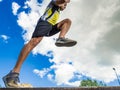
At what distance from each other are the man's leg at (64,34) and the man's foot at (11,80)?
4.08 feet

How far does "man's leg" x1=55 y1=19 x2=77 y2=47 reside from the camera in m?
6.82

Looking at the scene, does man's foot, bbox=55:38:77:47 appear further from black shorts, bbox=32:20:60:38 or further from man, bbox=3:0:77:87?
black shorts, bbox=32:20:60:38

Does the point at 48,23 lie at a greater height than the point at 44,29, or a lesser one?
greater

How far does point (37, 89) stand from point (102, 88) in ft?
4.06

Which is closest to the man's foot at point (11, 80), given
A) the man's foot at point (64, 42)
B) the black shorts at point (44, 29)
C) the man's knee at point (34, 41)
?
the man's knee at point (34, 41)

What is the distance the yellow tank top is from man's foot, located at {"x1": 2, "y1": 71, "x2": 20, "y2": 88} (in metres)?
1.51

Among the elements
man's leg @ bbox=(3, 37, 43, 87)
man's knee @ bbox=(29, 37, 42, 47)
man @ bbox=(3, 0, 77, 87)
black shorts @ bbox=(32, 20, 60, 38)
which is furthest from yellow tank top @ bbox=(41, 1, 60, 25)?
man's leg @ bbox=(3, 37, 43, 87)

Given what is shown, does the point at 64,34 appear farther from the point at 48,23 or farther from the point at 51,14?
the point at 51,14

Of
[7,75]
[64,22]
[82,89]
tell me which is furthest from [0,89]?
[64,22]

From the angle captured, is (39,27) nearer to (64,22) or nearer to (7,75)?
(64,22)

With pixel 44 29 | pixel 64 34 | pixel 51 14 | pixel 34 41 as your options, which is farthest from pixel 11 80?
pixel 51 14

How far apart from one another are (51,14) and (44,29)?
0.47 meters

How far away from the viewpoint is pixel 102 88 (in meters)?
5.43

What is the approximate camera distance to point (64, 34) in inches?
272
